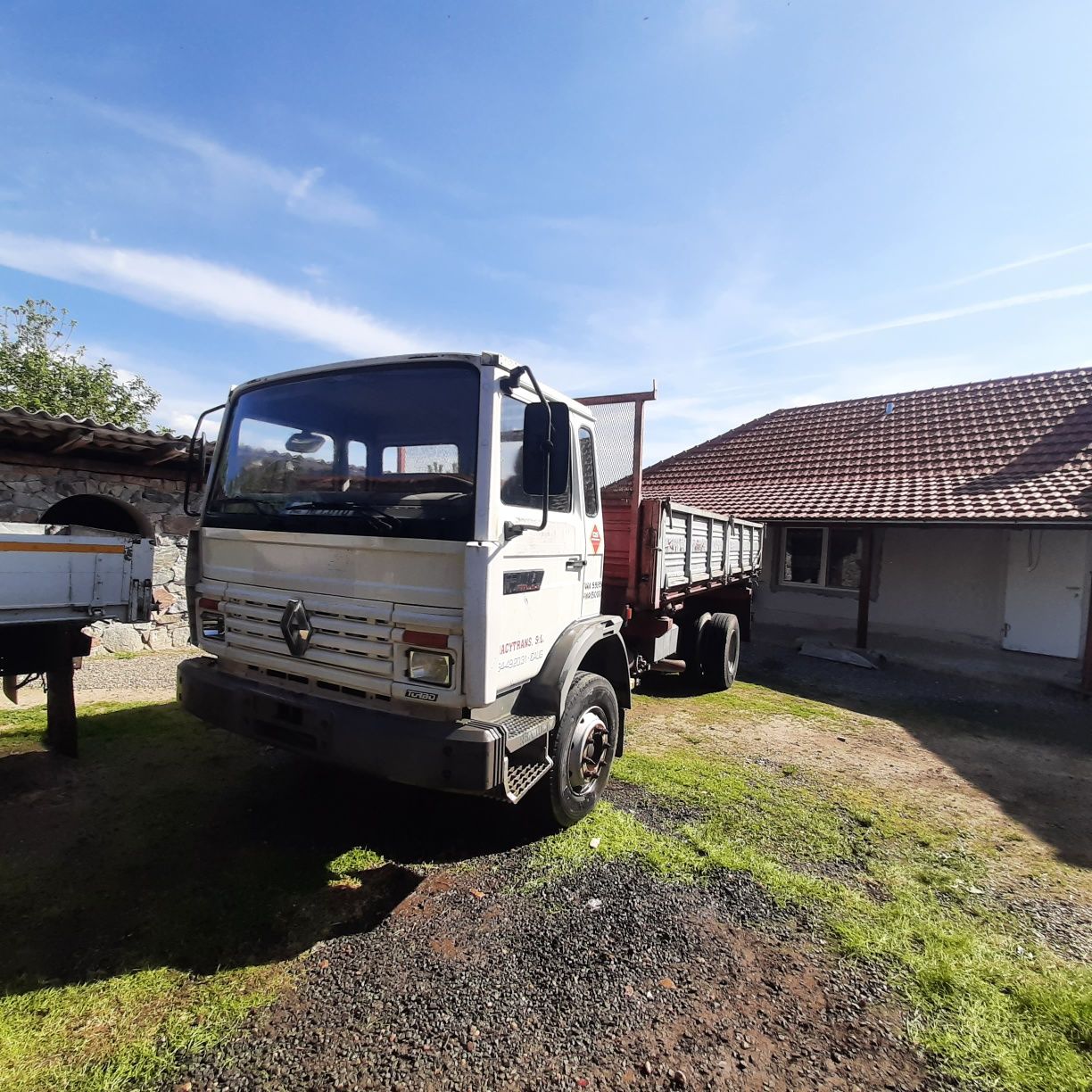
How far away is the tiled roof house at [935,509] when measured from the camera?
8.81 meters

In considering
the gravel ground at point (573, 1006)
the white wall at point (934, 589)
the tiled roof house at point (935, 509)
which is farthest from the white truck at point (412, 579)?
the white wall at point (934, 589)

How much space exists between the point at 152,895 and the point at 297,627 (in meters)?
1.43

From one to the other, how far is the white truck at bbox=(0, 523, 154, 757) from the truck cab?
834mm

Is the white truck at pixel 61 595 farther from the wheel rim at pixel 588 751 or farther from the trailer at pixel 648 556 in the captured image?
the trailer at pixel 648 556

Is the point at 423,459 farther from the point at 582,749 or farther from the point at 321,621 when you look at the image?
the point at 582,749

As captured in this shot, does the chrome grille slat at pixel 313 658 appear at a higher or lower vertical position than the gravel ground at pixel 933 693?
higher

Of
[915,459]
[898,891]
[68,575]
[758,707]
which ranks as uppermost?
[915,459]

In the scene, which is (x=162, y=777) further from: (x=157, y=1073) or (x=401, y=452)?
(x=401, y=452)

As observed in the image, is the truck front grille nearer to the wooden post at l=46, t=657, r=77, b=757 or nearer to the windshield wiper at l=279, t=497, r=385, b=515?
the windshield wiper at l=279, t=497, r=385, b=515

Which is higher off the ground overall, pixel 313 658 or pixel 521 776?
pixel 313 658

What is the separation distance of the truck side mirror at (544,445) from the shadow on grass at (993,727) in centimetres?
387

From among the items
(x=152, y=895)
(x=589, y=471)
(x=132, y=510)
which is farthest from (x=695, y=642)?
(x=132, y=510)

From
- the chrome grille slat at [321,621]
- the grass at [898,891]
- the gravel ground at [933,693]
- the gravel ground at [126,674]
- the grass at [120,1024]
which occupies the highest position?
the chrome grille slat at [321,621]

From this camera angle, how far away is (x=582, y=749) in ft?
11.1
